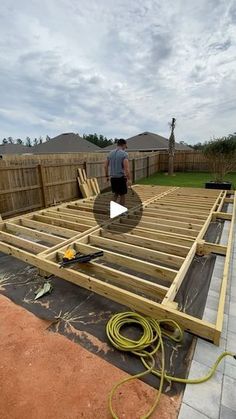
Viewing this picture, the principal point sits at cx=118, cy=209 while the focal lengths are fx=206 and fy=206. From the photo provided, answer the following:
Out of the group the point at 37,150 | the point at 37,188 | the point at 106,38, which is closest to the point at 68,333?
the point at 37,188

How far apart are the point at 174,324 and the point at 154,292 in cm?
35

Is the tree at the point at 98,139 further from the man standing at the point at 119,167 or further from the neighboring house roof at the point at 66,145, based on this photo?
the man standing at the point at 119,167

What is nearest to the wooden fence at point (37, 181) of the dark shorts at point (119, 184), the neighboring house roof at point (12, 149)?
the dark shorts at point (119, 184)

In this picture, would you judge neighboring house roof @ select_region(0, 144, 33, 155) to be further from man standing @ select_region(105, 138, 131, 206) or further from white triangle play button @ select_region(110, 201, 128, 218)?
man standing @ select_region(105, 138, 131, 206)

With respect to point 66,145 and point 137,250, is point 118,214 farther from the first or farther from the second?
point 66,145

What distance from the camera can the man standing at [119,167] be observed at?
4332 mm

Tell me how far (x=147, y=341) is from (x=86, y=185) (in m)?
6.20

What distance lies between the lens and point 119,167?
4.43m

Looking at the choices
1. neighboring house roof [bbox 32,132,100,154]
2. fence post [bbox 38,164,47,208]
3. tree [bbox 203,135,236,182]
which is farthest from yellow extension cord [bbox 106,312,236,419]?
neighboring house roof [bbox 32,132,100,154]

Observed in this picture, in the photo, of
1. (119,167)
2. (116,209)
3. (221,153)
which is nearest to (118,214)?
(116,209)

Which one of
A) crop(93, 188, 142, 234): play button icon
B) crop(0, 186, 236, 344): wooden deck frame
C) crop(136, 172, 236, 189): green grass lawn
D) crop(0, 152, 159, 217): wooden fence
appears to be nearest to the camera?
crop(0, 186, 236, 344): wooden deck frame

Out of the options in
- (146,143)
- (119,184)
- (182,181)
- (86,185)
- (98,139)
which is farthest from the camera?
(98,139)

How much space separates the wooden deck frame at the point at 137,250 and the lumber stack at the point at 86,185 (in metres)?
1.90

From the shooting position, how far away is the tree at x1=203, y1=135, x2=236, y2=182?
8102 millimetres
